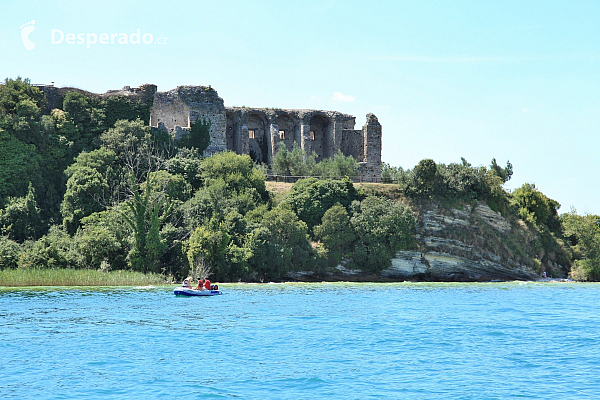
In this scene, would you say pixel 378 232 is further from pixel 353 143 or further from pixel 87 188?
pixel 87 188

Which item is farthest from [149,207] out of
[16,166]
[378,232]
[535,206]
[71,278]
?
[535,206]

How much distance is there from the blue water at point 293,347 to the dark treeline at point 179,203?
844cm

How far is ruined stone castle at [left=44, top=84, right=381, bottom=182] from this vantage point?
2427 inches

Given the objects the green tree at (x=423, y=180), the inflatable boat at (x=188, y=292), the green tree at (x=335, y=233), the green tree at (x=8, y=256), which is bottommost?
the inflatable boat at (x=188, y=292)

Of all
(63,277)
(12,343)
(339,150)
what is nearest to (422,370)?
(12,343)

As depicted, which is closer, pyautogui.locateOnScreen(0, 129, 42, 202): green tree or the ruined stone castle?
pyautogui.locateOnScreen(0, 129, 42, 202): green tree

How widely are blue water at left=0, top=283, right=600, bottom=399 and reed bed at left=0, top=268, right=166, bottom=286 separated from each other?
3985 mm

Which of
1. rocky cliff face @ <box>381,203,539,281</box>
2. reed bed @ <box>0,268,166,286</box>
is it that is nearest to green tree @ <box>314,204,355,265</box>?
rocky cliff face @ <box>381,203,539,281</box>

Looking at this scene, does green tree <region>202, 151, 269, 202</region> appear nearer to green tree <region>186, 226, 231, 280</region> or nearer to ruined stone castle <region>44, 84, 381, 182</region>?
ruined stone castle <region>44, 84, 381, 182</region>

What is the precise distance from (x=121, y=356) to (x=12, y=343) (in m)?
3.99

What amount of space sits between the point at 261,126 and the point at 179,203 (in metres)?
21.8

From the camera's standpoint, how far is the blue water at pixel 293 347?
57.4 ft

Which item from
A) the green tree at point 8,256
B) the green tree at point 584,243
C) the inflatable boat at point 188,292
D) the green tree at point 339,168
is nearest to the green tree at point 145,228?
the green tree at point 8,256

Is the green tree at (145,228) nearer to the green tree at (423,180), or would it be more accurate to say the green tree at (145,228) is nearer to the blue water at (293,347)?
the blue water at (293,347)
